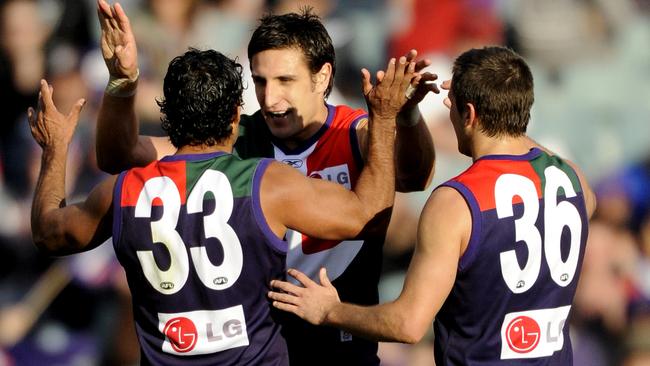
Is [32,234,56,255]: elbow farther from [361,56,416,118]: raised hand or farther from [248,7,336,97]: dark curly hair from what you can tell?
[361,56,416,118]: raised hand

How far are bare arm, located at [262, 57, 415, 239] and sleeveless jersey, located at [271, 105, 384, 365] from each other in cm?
51

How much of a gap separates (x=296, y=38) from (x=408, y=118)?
2.21 ft

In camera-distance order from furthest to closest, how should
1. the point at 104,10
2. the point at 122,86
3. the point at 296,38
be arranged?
the point at 296,38, the point at 122,86, the point at 104,10

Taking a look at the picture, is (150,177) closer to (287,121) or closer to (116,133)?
(116,133)

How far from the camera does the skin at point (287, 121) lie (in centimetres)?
477

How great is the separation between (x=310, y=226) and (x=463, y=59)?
2.98 feet

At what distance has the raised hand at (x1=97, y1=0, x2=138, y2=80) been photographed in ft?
14.5

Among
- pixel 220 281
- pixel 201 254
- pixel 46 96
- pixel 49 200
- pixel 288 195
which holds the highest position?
pixel 46 96

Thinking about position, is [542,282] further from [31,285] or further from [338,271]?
[31,285]

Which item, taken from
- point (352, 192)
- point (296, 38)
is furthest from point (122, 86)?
point (352, 192)

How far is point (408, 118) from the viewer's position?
4695mm

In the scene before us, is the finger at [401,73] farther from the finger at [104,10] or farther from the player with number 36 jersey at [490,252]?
the finger at [104,10]

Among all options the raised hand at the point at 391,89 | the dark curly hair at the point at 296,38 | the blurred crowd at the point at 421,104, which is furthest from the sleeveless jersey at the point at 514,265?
the blurred crowd at the point at 421,104

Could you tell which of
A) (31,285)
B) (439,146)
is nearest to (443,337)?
(439,146)
